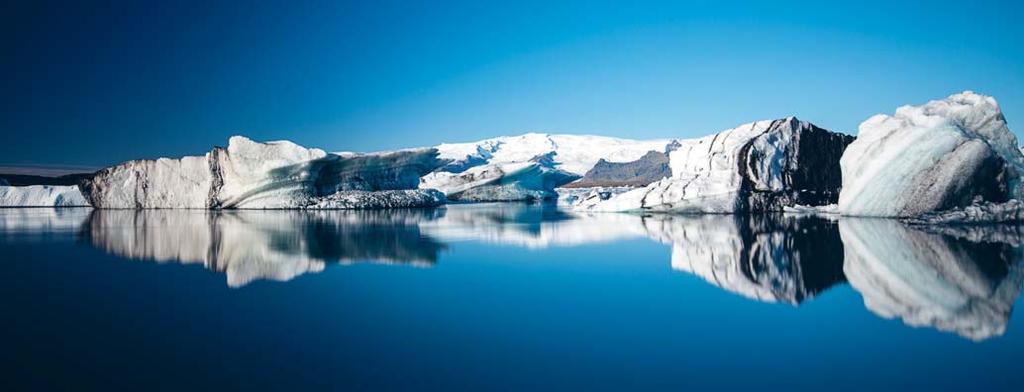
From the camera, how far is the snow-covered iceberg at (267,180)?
26891 millimetres

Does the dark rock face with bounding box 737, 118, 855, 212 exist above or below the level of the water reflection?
above

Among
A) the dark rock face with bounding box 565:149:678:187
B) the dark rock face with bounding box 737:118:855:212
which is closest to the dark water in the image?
the dark rock face with bounding box 737:118:855:212

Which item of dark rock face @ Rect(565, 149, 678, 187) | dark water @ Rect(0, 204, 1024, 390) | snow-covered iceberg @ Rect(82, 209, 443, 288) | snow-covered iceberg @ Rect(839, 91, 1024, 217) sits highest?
dark rock face @ Rect(565, 149, 678, 187)

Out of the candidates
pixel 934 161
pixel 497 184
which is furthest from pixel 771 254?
pixel 497 184

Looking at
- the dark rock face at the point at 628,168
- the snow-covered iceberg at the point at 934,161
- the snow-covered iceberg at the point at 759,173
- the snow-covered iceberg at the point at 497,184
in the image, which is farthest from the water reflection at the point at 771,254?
the dark rock face at the point at 628,168

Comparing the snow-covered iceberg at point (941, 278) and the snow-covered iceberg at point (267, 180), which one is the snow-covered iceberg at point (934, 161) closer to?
the snow-covered iceberg at point (941, 278)

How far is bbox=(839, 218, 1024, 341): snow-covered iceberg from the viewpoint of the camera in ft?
13.5

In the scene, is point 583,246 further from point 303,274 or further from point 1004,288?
point 1004,288

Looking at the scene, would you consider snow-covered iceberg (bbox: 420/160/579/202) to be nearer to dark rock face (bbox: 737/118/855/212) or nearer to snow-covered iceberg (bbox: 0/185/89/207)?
snow-covered iceberg (bbox: 0/185/89/207)

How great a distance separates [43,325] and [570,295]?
3.65 metres

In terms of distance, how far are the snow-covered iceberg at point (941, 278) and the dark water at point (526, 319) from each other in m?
0.03

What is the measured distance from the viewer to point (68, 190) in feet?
125

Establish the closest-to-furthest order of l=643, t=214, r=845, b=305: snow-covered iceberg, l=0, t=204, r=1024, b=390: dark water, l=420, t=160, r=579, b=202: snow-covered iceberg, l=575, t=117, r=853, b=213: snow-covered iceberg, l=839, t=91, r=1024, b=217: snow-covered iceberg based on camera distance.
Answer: l=0, t=204, r=1024, b=390: dark water
l=643, t=214, r=845, b=305: snow-covered iceberg
l=839, t=91, r=1024, b=217: snow-covered iceberg
l=575, t=117, r=853, b=213: snow-covered iceberg
l=420, t=160, r=579, b=202: snow-covered iceberg

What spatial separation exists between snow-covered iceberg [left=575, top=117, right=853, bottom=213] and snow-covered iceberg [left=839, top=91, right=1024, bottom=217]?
237 centimetres
